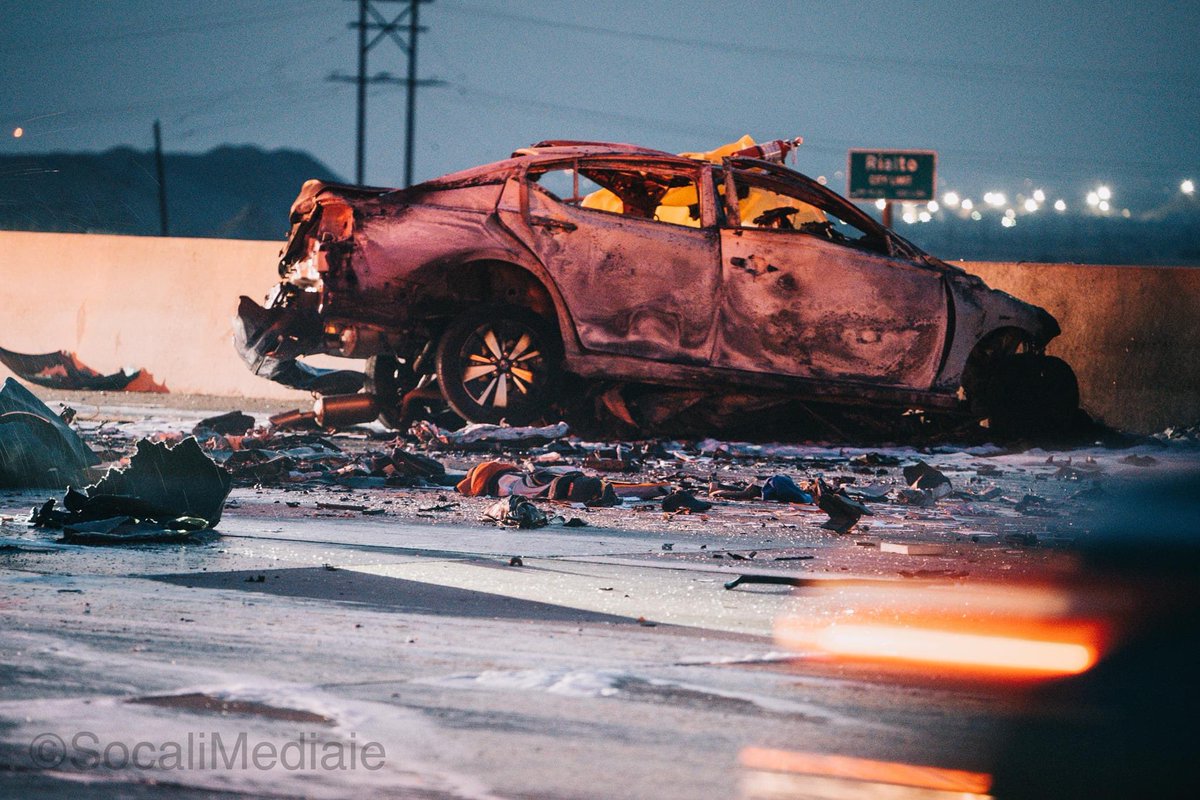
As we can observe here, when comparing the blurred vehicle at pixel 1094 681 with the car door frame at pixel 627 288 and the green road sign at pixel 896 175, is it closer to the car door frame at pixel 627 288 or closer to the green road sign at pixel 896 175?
the car door frame at pixel 627 288

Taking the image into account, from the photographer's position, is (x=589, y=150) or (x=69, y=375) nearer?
(x=589, y=150)

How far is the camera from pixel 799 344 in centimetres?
1149

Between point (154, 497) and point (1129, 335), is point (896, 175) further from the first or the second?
point (154, 497)

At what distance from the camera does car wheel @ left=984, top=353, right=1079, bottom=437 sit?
12.3 m

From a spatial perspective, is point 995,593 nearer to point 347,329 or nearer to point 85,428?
point 347,329

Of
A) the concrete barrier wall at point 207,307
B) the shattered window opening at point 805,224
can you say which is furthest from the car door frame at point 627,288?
the concrete barrier wall at point 207,307

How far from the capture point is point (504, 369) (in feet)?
37.9

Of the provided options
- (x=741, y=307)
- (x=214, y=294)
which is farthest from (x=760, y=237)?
(x=214, y=294)

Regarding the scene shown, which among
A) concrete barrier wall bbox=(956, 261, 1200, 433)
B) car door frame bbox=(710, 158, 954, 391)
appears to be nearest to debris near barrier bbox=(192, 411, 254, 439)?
car door frame bbox=(710, 158, 954, 391)

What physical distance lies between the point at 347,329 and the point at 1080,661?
7.48 m

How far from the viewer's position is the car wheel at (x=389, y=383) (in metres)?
12.3

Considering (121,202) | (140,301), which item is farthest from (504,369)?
(121,202)

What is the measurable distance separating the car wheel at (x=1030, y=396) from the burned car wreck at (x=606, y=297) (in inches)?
21.0

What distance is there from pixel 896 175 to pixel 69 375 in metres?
10.2
